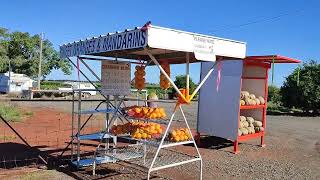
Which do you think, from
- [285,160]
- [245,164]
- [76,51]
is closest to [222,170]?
[245,164]

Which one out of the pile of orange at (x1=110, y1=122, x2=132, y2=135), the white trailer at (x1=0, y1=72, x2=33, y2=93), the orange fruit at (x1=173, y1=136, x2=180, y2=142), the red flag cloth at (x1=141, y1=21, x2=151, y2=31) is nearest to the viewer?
the red flag cloth at (x1=141, y1=21, x2=151, y2=31)

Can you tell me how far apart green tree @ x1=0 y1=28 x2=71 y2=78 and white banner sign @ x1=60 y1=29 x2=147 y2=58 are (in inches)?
2267

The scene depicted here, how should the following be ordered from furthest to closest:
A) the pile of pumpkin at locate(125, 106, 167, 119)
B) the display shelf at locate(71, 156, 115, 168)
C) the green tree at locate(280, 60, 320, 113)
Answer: the green tree at locate(280, 60, 320, 113) < the display shelf at locate(71, 156, 115, 168) < the pile of pumpkin at locate(125, 106, 167, 119)

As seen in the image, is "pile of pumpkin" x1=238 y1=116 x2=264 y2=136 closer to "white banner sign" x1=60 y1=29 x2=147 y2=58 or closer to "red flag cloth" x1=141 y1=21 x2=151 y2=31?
"white banner sign" x1=60 y1=29 x2=147 y2=58

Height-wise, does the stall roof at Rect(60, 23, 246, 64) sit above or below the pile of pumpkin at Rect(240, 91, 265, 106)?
above

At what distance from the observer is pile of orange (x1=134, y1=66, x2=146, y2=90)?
9.34 m

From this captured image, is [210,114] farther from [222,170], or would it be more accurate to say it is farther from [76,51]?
[76,51]

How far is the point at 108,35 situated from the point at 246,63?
582 cm

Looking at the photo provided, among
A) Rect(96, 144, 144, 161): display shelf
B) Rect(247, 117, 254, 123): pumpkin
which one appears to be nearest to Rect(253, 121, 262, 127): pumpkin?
Rect(247, 117, 254, 123): pumpkin

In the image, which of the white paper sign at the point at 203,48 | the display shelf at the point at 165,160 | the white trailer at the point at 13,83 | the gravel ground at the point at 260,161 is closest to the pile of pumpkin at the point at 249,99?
the gravel ground at the point at 260,161

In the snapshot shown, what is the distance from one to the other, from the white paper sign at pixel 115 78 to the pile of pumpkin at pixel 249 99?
167 inches

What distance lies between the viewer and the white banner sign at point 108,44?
641cm

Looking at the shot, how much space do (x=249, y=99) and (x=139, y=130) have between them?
565cm

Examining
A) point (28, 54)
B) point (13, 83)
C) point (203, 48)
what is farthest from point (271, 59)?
point (28, 54)
